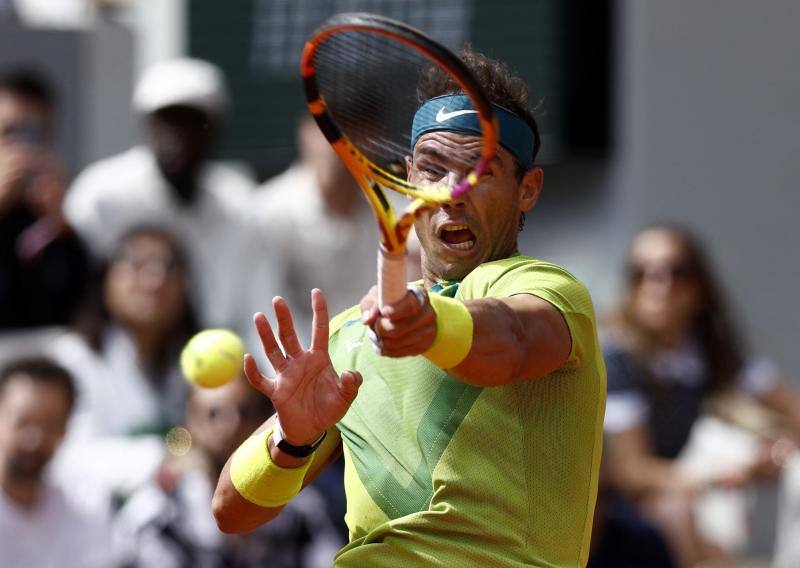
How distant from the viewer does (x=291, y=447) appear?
3.38m

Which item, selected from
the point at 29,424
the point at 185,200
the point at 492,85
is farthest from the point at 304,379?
the point at 185,200

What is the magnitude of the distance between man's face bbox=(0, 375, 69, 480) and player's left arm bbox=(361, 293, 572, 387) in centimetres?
345

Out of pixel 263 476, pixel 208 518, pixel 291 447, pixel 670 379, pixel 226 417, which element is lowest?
pixel 208 518

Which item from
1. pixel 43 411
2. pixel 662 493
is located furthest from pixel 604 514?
pixel 43 411

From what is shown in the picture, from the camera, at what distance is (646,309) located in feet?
23.1

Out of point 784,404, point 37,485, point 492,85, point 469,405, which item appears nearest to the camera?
point 469,405

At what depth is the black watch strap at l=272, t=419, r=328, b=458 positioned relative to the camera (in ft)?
11.1

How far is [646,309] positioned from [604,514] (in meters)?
1.05

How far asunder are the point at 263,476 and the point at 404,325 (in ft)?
2.76

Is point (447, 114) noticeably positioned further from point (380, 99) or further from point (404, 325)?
point (404, 325)

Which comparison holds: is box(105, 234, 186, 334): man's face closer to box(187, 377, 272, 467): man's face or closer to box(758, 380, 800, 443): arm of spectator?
box(187, 377, 272, 467): man's face

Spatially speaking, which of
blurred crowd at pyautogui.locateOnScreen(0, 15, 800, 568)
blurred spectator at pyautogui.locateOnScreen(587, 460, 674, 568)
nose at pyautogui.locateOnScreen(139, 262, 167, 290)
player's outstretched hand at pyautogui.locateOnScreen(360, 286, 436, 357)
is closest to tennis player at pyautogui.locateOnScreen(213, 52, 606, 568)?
player's outstretched hand at pyautogui.locateOnScreen(360, 286, 436, 357)

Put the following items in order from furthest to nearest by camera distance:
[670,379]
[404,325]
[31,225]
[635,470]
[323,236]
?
1. [323,236]
2. [670,379]
3. [635,470]
4. [31,225]
5. [404,325]

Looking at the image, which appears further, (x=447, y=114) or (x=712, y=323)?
(x=712, y=323)
